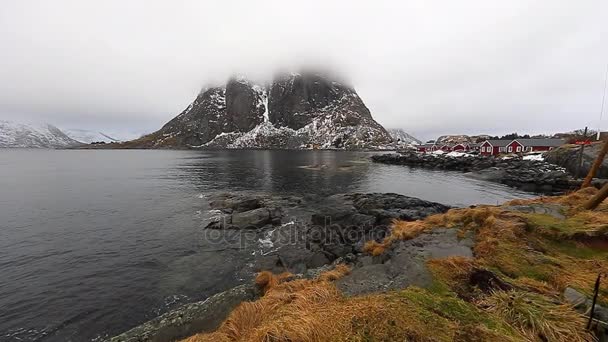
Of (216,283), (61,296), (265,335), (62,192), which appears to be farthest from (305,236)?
(62,192)

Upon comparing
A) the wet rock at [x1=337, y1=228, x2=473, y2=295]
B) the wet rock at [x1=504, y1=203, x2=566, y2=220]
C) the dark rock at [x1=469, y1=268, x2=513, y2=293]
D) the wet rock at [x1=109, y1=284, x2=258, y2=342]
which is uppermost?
the dark rock at [x1=469, y1=268, x2=513, y2=293]

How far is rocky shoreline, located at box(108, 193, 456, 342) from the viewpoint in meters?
8.71

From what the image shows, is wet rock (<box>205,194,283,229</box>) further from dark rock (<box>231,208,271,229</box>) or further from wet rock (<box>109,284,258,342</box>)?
wet rock (<box>109,284,258,342</box>)

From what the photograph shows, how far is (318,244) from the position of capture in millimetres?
18375

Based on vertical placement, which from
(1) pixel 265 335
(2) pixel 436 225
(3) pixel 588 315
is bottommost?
(2) pixel 436 225

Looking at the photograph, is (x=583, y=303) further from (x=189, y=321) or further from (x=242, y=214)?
(x=242, y=214)

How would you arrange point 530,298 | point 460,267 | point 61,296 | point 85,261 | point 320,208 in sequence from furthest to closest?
point 320,208, point 85,261, point 61,296, point 460,267, point 530,298

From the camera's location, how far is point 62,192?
39.2m

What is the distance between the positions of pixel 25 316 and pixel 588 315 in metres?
18.6

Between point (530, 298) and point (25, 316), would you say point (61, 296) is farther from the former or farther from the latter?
point (530, 298)

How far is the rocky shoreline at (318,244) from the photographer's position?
343 inches

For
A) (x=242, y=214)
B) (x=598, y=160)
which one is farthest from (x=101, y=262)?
(x=598, y=160)

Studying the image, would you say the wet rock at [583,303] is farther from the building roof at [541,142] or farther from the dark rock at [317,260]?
the building roof at [541,142]
